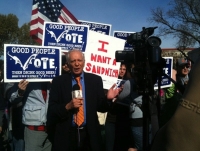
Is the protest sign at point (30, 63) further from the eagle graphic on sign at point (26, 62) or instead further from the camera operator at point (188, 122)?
the camera operator at point (188, 122)

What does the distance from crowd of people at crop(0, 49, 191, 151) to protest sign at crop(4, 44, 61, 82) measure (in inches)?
5.6

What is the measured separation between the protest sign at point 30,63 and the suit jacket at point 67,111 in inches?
21.7

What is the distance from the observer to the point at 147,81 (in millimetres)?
2441

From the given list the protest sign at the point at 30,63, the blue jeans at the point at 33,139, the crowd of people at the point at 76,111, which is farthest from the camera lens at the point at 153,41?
the blue jeans at the point at 33,139

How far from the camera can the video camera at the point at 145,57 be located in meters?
2.31

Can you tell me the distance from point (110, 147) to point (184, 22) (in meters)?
29.2

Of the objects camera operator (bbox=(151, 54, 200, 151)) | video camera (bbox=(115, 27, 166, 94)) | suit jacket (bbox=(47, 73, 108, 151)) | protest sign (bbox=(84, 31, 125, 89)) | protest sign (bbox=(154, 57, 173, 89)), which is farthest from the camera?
protest sign (bbox=(154, 57, 173, 89))

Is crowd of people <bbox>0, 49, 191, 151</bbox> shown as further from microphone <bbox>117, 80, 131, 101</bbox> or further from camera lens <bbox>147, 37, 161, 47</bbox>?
camera lens <bbox>147, 37, 161, 47</bbox>

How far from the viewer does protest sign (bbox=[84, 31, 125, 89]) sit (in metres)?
4.62

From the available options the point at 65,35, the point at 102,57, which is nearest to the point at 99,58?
the point at 102,57

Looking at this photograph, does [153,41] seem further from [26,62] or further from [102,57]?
[102,57]

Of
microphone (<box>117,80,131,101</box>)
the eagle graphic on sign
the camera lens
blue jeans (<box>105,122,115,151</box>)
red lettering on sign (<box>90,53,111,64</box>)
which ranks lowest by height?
blue jeans (<box>105,122,115,151</box>)

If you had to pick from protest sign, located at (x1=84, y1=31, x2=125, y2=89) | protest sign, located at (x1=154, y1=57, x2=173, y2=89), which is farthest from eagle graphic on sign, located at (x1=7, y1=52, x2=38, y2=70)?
protest sign, located at (x1=154, y1=57, x2=173, y2=89)

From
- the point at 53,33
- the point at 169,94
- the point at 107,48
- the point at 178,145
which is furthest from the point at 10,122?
the point at 178,145
